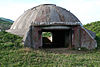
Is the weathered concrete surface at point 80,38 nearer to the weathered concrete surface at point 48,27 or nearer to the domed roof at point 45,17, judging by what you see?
the weathered concrete surface at point 48,27

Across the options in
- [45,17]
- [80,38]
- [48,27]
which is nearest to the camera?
[48,27]

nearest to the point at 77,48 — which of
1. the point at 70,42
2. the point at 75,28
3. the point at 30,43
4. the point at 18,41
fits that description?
the point at 70,42

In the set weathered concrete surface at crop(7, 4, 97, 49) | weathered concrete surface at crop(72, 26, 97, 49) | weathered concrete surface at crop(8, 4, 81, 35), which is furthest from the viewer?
weathered concrete surface at crop(8, 4, 81, 35)

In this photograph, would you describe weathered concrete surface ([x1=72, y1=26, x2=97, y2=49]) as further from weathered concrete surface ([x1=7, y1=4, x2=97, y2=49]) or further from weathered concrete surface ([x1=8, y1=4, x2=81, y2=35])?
weathered concrete surface ([x1=8, y1=4, x2=81, y2=35])

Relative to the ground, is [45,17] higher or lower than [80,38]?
higher

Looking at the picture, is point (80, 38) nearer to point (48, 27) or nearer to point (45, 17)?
point (48, 27)

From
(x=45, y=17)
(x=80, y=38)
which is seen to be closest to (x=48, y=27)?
(x=45, y=17)

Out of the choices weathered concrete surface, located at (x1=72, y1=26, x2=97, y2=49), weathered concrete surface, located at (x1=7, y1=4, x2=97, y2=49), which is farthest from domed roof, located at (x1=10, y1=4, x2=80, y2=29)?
weathered concrete surface, located at (x1=72, y1=26, x2=97, y2=49)

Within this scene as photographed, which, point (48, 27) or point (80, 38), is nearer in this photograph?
point (48, 27)

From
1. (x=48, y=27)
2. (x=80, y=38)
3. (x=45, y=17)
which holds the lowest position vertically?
(x=80, y=38)

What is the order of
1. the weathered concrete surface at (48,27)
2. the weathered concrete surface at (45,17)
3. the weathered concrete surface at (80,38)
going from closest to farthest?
the weathered concrete surface at (48,27), the weathered concrete surface at (80,38), the weathered concrete surface at (45,17)

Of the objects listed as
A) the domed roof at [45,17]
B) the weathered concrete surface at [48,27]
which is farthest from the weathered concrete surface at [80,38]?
the domed roof at [45,17]

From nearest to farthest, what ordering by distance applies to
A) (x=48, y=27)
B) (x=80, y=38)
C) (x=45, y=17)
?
(x=48, y=27)
(x=80, y=38)
(x=45, y=17)

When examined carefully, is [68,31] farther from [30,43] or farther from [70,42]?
[30,43]
